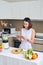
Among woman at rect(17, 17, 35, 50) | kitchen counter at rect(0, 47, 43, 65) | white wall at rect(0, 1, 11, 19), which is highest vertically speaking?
white wall at rect(0, 1, 11, 19)

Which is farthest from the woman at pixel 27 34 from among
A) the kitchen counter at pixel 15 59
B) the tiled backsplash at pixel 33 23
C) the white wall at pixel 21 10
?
the tiled backsplash at pixel 33 23

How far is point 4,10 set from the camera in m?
3.82

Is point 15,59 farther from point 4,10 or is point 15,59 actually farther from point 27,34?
point 4,10

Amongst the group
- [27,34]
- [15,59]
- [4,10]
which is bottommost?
[15,59]

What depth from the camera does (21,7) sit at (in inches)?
145

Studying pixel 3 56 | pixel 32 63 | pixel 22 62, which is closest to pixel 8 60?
pixel 3 56

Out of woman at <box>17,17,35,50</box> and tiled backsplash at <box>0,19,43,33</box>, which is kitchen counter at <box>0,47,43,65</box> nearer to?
woman at <box>17,17,35,50</box>

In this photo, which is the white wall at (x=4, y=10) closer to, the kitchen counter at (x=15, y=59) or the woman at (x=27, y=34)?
the woman at (x=27, y=34)

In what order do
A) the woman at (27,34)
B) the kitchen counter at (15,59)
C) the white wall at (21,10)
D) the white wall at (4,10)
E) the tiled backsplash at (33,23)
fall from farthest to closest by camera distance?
the tiled backsplash at (33,23) < the white wall at (4,10) < the white wall at (21,10) < the woman at (27,34) < the kitchen counter at (15,59)

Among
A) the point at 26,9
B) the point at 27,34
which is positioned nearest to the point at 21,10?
the point at 26,9

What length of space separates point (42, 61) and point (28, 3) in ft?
6.31

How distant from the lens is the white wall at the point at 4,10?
3770 mm

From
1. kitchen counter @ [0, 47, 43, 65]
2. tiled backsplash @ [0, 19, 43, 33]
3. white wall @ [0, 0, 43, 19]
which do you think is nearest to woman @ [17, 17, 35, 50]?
kitchen counter @ [0, 47, 43, 65]

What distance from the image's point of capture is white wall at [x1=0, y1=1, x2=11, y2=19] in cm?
377
